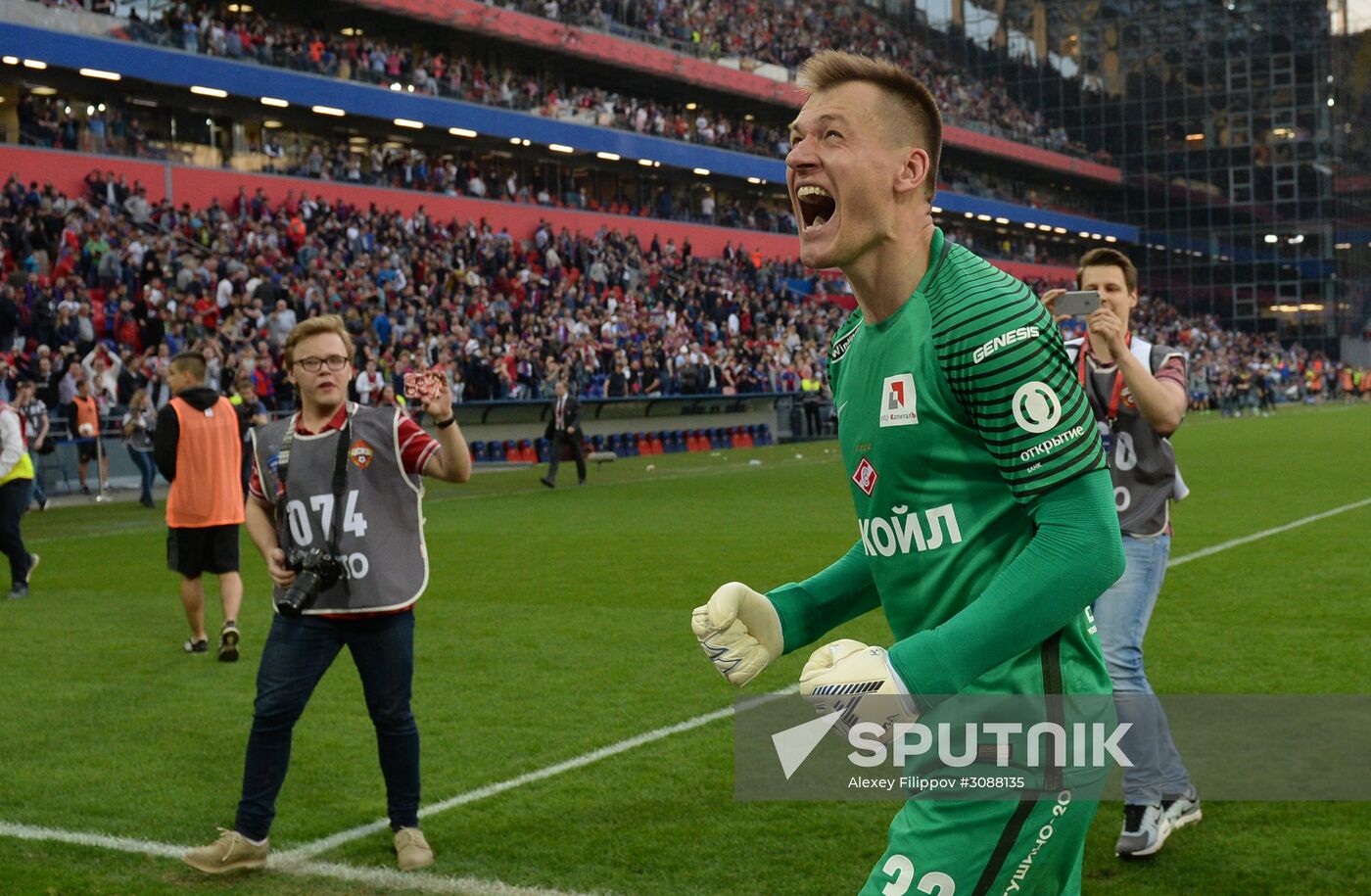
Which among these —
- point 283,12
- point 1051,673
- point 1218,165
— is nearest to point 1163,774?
point 1051,673

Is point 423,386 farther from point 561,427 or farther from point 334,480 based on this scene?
point 561,427

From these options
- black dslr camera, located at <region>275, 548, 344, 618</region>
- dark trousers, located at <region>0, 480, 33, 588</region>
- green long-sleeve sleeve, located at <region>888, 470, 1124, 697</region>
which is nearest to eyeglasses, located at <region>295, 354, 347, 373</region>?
black dslr camera, located at <region>275, 548, 344, 618</region>

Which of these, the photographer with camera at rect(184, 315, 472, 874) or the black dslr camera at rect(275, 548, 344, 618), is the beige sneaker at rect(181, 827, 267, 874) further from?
the black dslr camera at rect(275, 548, 344, 618)

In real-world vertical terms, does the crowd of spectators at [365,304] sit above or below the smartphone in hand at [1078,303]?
above

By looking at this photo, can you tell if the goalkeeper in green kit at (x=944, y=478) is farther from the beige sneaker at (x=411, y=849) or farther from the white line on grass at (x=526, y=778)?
the white line on grass at (x=526, y=778)

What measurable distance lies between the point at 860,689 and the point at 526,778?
5.15 meters

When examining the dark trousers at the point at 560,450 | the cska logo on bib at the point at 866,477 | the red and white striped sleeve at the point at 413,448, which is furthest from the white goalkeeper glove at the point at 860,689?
the dark trousers at the point at 560,450

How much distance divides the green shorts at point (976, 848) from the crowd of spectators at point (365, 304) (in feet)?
55.1

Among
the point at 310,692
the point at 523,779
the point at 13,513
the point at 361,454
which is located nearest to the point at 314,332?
Result: the point at 361,454

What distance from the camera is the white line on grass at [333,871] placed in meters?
5.62

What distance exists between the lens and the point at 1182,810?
6.22 m

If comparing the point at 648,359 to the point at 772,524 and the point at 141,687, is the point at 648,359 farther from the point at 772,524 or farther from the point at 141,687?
the point at 141,687

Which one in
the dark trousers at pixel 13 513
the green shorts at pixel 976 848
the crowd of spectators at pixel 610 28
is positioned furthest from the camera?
the crowd of spectators at pixel 610 28

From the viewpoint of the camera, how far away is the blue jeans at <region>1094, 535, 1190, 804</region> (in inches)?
234
